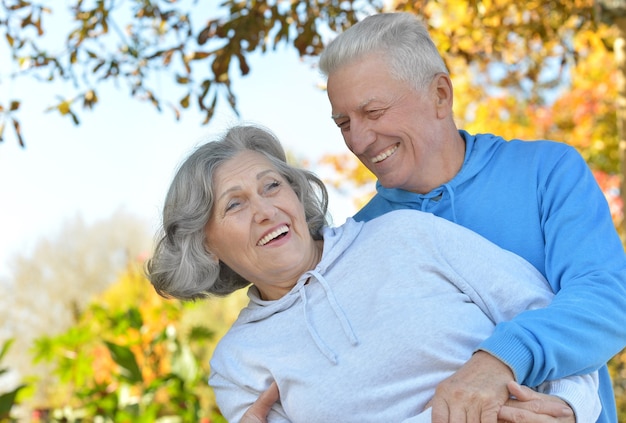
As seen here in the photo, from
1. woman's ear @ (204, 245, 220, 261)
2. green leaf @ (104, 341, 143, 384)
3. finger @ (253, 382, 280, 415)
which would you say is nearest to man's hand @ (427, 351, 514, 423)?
finger @ (253, 382, 280, 415)

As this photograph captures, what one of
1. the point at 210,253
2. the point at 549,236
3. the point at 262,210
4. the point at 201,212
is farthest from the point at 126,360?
the point at 549,236

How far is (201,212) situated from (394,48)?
0.68m

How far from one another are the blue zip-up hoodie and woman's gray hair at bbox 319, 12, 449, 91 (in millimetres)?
257

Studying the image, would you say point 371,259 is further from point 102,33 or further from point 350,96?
point 102,33

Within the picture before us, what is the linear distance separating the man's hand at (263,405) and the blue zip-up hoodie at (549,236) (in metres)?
0.55

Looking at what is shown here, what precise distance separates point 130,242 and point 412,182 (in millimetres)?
23454

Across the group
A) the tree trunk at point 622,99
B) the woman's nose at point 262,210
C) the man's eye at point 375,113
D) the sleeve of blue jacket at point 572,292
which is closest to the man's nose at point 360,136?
the man's eye at point 375,113

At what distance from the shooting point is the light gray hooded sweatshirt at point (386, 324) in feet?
6.39

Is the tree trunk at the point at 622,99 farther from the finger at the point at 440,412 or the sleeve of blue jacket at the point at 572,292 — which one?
the finger at the point at 440,412

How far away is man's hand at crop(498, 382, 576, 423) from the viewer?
5.86 feet

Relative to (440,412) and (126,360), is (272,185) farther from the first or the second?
(126,360)

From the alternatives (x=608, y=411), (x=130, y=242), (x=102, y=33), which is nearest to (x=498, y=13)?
(x=102, y=33)

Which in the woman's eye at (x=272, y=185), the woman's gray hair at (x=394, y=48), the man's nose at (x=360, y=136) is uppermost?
the woman's gray hair at (x=394, y=48)

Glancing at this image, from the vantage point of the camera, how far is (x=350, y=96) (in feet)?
7.43
